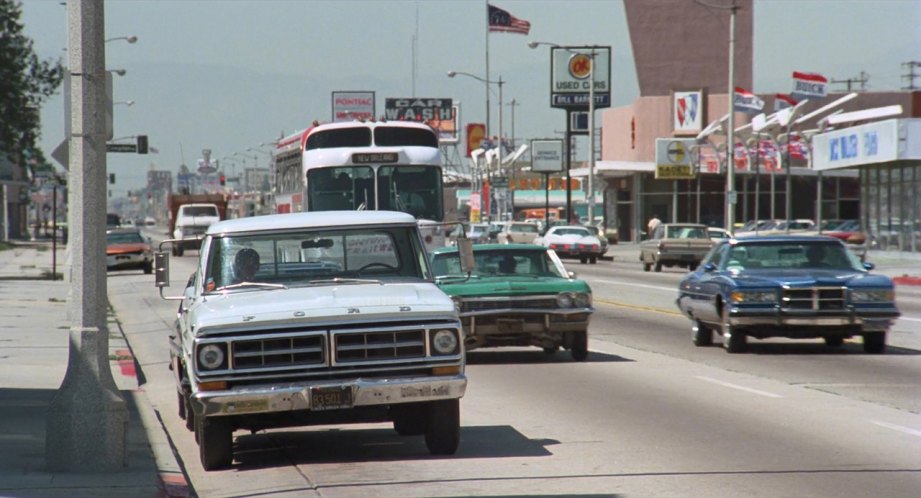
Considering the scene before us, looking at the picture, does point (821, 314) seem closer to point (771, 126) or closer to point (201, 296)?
point (201, 296)

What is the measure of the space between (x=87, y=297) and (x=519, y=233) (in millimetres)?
61180

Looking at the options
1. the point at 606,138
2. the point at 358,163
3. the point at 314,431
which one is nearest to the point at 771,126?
the point at 606,138

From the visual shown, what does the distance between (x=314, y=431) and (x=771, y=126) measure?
61.6 metres

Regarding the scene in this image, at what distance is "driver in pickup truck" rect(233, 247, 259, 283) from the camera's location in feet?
37.3

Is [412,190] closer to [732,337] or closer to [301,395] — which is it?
[732,337]

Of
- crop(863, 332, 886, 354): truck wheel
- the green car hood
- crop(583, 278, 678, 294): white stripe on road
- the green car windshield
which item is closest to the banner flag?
crop(583, 278, 678, 294): white stripe on road

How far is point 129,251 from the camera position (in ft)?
162

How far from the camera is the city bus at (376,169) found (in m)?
30.5

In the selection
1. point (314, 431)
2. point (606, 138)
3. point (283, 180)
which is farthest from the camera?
point (606, 138)

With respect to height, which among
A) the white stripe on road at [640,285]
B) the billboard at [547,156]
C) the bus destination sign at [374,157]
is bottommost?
the white stripe on road at [640,285]

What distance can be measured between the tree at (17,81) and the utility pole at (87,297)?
41.6 meters

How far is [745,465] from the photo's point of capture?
1042 centimetres

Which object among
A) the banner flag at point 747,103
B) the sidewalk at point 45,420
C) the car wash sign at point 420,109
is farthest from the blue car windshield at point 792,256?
the car wash sign at point 420,109

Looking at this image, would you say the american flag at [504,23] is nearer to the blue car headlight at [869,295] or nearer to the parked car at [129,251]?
the parked car at [129,251]
